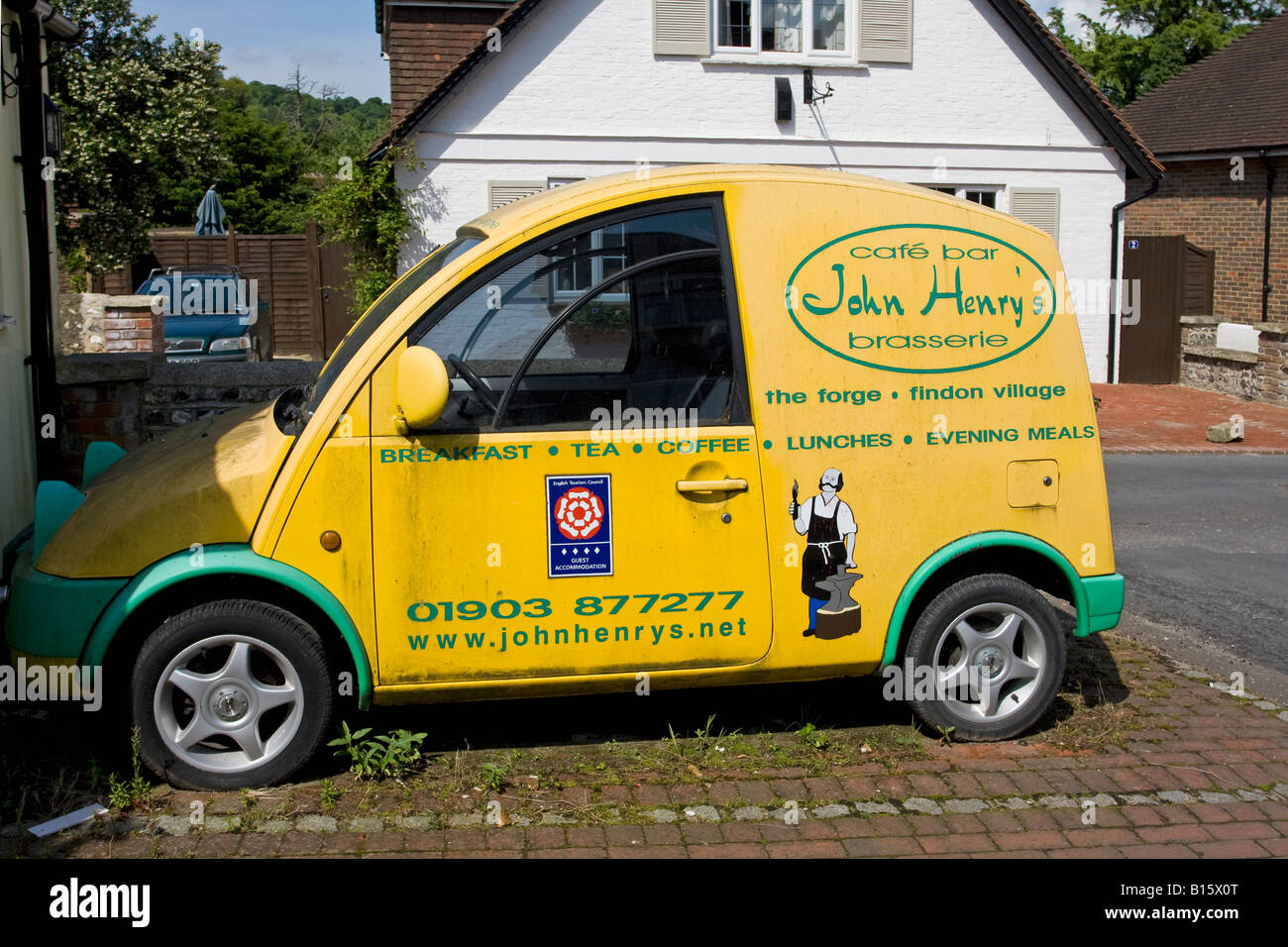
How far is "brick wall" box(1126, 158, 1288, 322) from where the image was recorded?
25031mm

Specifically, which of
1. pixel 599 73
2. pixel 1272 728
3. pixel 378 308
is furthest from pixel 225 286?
pixel 1272 728

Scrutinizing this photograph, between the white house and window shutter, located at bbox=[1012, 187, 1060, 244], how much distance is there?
26 millimetres

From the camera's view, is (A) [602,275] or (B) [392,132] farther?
(B) [392,132]

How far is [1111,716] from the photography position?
18.8 feet

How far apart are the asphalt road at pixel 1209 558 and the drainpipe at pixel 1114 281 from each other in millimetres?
6804

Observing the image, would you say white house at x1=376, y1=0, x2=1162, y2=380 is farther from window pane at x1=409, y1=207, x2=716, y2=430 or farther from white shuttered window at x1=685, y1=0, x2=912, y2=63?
window pane at x1=409, y1=207, x2=716, y2=430

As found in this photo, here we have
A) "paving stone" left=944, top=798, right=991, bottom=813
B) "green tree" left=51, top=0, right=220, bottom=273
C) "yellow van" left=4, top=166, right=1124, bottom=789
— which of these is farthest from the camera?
"green tree" left=51, top=0, right=220, bottom=273

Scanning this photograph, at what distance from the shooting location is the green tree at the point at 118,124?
22.7m

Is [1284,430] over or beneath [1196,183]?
beneath

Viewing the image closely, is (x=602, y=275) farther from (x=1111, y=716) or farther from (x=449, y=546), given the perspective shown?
(x=1111, y=716)

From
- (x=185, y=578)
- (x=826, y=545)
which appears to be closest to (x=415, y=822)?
(x=185, y=578)

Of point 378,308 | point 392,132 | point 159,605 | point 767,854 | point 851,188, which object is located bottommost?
point 767,854

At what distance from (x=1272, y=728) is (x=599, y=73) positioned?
1487 cm

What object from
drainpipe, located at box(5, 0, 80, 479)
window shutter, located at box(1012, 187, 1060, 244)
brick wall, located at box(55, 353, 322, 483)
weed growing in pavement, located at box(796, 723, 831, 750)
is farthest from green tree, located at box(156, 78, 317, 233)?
weed growing in pavement, located at box(796, 723, 831, 750)
